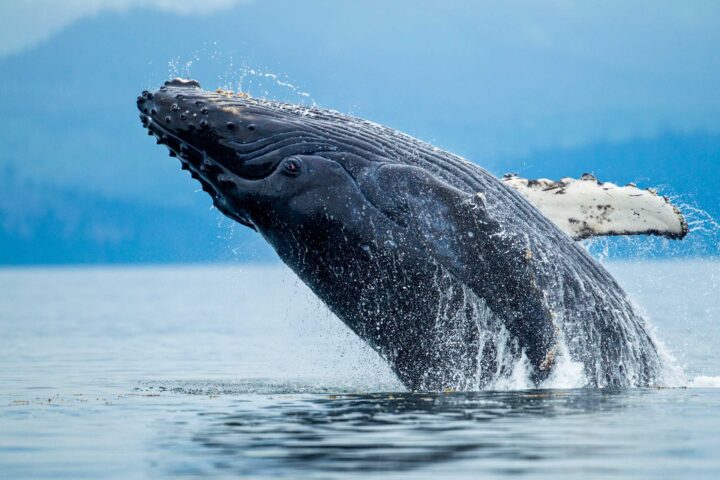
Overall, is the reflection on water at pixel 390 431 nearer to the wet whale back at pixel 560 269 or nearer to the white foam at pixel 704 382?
the wet whale back at pixel 560 269

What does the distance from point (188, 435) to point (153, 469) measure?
1407mm

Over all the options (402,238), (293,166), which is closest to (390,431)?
(402,238)

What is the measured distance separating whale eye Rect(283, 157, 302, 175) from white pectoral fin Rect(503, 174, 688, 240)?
2.81 meters

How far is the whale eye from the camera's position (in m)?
12.1

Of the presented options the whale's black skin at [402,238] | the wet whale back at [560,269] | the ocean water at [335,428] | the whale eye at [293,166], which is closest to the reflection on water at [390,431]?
the ocean water at [335,428]

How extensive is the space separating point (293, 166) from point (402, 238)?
1.19 meters

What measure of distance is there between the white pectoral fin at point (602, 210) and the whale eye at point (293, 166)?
2811mm

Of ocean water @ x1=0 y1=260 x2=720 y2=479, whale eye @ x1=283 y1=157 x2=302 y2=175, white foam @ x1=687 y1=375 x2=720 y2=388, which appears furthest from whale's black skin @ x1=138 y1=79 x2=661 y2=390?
white foam @ x1=687 y1=375 x2=720 y2=388

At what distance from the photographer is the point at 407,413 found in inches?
427

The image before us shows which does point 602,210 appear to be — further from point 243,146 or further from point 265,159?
point 243,146

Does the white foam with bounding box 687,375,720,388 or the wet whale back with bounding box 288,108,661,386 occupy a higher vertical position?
the wet whale back with bounding box 288,108,661,386

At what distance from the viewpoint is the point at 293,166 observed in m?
12.1

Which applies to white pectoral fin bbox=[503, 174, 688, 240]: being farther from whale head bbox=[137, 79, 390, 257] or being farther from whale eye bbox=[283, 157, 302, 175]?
whale eye bbox=[283, 157, 302, 175]

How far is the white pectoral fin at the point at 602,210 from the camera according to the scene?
1401 centimetres
